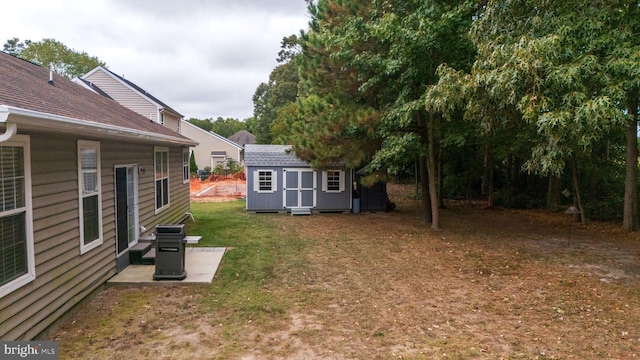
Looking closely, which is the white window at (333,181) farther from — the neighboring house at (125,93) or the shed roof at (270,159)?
the neighboring house at (125,93)

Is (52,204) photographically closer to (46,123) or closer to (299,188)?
(46,123)

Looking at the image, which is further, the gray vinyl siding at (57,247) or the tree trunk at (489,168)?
the tree trunk at (489,168)

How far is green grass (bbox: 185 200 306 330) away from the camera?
5027 mm

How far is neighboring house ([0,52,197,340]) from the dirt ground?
1.70 feet

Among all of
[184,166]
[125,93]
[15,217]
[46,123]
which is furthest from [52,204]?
[125,93]

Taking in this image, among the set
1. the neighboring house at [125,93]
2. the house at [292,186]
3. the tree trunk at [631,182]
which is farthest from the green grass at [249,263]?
the tree trunk at [631,182]

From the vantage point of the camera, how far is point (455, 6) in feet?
30.5

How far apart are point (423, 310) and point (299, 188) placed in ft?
31.4

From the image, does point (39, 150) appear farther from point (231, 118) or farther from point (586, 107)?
point (231, 118)

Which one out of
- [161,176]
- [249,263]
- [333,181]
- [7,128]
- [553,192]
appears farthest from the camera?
[553,192]

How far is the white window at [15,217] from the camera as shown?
3488mm

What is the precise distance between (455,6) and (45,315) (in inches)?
388

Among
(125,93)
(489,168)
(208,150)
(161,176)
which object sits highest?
(125,93)

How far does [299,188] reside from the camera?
14.3 meters
